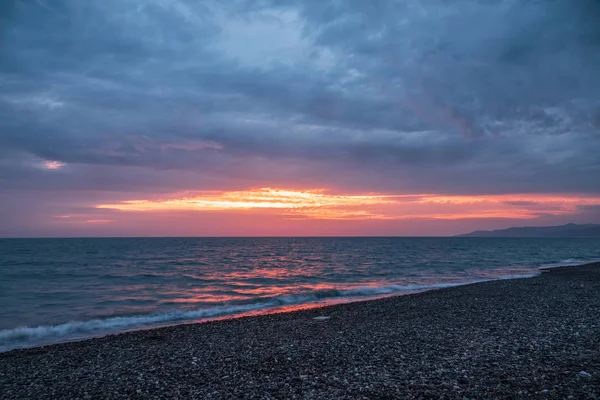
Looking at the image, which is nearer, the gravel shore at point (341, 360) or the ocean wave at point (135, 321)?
the gravel shore at point (341, 360)

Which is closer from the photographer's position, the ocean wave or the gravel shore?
the gravel shore

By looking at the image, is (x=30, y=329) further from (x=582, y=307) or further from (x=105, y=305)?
(x=582, y=307)

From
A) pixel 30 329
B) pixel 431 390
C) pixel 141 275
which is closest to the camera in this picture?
pixel 431 390

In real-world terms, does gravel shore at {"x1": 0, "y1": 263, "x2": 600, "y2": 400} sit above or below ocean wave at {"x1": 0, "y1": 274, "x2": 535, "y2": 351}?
above

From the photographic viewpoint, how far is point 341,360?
35.8 feet

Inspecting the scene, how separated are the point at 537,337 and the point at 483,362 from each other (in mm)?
3622

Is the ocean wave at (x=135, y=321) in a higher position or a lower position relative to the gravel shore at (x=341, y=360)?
lower

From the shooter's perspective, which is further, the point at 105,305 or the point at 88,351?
the point at 105,305

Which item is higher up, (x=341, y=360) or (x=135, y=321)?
(x=341, y=360)

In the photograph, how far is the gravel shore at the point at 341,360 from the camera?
28.7 ft

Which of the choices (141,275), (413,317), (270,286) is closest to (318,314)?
(413,317)

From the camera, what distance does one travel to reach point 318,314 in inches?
789

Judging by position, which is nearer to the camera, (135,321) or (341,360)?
(341,360)

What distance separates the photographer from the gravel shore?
344 inches
